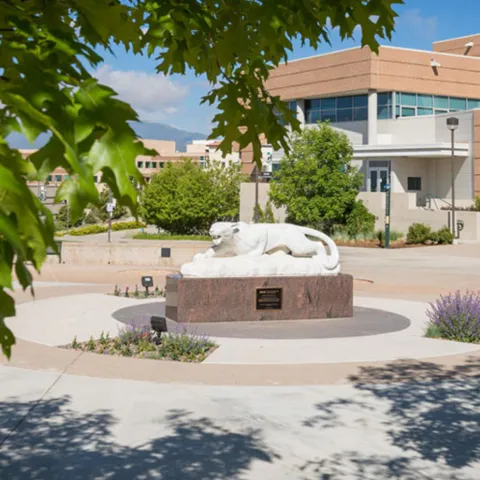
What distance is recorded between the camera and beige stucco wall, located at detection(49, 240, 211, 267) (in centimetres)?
3044

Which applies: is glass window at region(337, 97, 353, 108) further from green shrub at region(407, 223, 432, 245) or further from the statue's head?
the statue's head

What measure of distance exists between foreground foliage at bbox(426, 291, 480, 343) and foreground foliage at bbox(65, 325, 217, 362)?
4462 millimetres

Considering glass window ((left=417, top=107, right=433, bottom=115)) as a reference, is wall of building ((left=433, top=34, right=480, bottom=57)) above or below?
above

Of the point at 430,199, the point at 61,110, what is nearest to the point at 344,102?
the point at 430,199

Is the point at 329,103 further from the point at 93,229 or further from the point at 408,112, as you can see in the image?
the point at 93,229

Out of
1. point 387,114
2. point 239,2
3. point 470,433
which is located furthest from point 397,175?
point 239,2

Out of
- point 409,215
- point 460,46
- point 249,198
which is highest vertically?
point 460,46

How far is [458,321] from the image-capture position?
46.1 ft

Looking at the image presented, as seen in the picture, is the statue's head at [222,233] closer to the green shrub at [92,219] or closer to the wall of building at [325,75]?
the wall of building at [325,75]

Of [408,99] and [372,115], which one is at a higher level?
[408,99]

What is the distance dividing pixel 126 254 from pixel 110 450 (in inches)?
932

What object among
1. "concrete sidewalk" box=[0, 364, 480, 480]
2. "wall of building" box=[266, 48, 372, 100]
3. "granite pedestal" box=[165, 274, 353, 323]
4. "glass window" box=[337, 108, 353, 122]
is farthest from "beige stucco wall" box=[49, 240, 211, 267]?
"glass window" box=[337, 108, 353, 122]

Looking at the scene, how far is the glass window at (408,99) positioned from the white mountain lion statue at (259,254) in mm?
41052

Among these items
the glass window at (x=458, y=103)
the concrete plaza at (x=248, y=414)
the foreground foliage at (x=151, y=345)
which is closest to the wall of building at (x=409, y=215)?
→ the glass window at (x=458, y=103)
